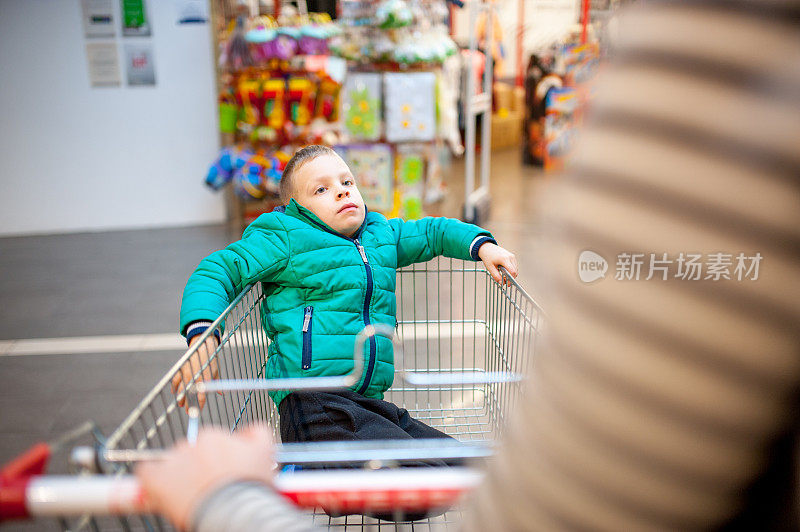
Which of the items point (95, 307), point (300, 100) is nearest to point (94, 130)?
point (300, 100)

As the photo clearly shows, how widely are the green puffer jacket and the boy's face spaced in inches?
1.2

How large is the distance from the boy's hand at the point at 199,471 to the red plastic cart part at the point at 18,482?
5.9 inches

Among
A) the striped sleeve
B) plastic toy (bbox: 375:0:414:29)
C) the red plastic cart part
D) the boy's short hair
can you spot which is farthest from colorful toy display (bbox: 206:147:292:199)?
the striped sleeve

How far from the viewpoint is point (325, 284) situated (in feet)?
5.07

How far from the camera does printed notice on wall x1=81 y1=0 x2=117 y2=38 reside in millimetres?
4910

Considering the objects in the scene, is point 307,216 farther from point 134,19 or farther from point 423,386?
point 134,19

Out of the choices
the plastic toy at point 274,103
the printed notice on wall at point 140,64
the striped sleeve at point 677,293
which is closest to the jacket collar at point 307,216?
the striped sleeve at point 677,293

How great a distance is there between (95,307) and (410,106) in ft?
7.86

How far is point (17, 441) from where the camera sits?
89.6 inches

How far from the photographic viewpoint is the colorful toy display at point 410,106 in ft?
14.0

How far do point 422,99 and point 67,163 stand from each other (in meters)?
3.10

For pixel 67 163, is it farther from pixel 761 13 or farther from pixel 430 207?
pixel 761 13

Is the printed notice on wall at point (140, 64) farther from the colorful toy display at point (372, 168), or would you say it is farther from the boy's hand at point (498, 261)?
the boy's hand at point (498, 261)

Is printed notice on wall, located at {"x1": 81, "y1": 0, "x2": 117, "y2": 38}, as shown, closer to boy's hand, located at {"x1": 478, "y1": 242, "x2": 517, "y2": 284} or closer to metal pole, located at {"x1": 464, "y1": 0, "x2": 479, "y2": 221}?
metal pole, located at {"x1": 464, "y1": 0, "x2": 479, "y2": 221}
